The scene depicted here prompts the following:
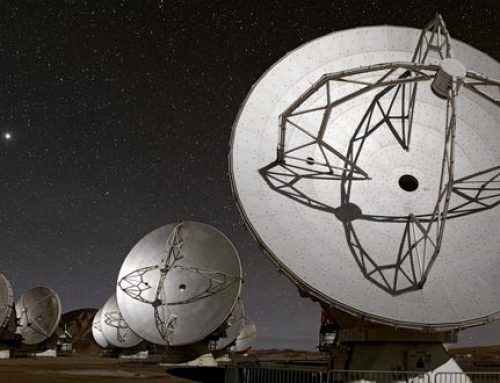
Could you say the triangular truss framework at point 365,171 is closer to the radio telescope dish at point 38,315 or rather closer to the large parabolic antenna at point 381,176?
the large parabolic antenna at point 381,176

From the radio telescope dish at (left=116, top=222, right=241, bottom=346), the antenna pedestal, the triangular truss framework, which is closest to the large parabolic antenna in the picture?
the triangular truss framework

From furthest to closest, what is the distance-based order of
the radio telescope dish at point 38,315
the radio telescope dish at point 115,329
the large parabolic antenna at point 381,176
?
the radio telescope dish at point 38,315, the radio telescope dish at point 115,329, the large parabolic antenna at point 381,176

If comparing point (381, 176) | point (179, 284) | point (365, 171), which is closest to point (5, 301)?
point (179, 284)

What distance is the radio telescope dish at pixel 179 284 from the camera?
2484cm

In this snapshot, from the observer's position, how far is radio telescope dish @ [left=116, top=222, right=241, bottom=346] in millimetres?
24844

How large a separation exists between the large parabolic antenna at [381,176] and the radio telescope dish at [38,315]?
1302 inches

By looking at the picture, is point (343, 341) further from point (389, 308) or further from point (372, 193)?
point (372, 193)

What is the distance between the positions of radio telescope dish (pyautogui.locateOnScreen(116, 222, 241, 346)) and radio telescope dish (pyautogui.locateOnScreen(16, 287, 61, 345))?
19935 mm

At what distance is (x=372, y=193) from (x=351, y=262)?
2142 millimetres

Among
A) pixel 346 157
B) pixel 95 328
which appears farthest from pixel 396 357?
pixel 95 328

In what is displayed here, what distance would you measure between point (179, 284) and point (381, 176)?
12.6 meters

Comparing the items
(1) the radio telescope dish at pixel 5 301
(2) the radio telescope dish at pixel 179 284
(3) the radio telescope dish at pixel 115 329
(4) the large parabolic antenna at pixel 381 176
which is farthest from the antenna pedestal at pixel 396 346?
(3) the radio telescope dish at pixel 115 329

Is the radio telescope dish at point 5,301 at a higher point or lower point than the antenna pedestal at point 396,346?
higher

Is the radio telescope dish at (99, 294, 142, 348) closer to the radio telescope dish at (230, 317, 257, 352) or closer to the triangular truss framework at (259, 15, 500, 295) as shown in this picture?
the radio telescope dish at (230, 317, 257, 352)
